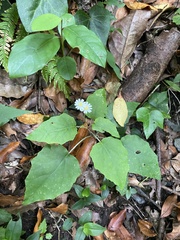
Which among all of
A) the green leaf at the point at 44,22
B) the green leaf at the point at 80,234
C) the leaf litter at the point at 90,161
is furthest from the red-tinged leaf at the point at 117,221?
the green leaf at the point at 44,22

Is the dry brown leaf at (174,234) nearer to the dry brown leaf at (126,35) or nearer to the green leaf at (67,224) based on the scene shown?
the green leaf at (67,224)

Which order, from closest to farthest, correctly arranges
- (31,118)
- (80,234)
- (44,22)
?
(44,22), (80,234), (31,118)

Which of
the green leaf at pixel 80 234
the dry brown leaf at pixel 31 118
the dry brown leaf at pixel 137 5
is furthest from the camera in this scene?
the dry brown leaf at pixel 137 5

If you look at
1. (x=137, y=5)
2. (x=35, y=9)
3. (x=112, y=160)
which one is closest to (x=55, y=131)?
(x=112, y=160)

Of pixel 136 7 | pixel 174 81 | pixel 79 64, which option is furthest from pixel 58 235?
pixel 136 7

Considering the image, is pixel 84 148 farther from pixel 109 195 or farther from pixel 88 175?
pixel 109 195

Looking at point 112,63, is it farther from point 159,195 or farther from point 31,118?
point 159,195
